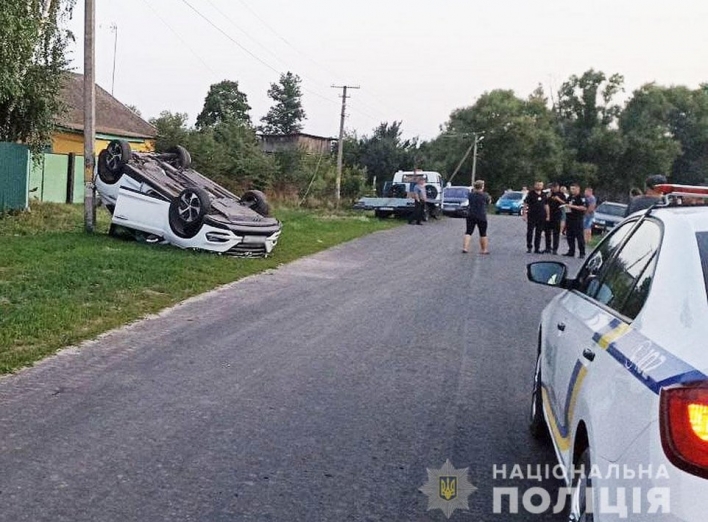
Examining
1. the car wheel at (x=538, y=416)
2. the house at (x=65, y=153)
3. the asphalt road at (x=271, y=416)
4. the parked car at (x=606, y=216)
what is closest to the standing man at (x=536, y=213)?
the asphalt road at (x=271, y=416)

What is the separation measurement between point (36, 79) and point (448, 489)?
17.5 metres

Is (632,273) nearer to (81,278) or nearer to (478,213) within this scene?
(81,278)

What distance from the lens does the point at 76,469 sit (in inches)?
179

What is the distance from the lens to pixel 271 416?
18.7 ft

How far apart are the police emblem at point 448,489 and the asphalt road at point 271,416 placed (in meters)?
0.05

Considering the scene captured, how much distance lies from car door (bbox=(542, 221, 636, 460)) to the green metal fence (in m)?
17.1

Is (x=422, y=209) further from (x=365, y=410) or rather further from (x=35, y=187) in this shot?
(x=365, y=410)

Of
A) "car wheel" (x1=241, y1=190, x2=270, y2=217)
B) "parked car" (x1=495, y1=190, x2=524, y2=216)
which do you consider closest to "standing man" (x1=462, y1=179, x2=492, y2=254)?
"car wheel" (x1=241, y1=190, x2=270, y2=217)

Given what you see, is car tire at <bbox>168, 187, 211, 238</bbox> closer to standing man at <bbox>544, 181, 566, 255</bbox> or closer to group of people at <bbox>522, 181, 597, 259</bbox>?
group of people at <bbox>522, 181, 597, 259</bbox>

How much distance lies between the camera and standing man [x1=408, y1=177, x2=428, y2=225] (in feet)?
97.5

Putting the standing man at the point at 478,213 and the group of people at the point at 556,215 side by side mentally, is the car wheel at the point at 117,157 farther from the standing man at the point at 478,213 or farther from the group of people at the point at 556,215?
the group of people at the point at 556,215

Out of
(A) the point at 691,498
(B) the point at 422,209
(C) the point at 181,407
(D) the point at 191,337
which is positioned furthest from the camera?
(B) the point at 422,209

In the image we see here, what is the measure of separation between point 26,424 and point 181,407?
1.03 metres

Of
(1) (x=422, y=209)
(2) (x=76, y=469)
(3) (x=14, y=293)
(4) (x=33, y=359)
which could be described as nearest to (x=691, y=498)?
(2) (x=76, y=469)
